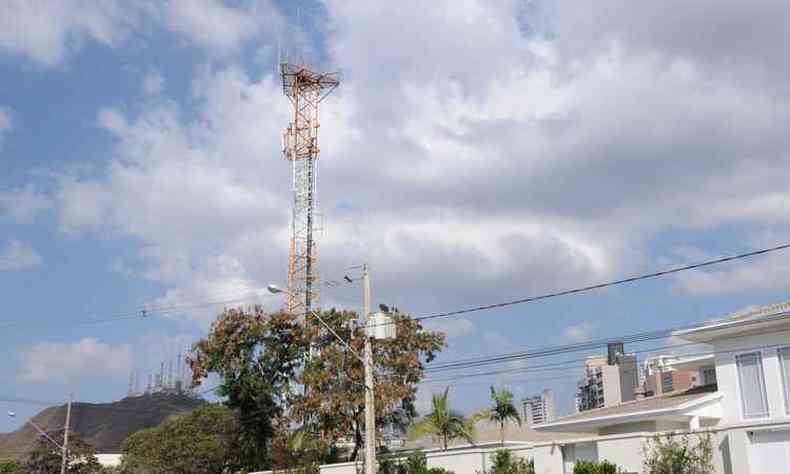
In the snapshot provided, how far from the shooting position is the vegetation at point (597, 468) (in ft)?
85.3

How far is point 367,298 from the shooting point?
2992 cm

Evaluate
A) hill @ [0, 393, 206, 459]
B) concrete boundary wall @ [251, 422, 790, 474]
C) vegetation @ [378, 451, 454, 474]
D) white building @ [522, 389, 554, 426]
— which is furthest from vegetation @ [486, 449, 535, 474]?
hill @ [0, 393, 206, 459]

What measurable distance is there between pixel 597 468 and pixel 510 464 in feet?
16.2

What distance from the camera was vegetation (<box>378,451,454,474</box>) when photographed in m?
33.2

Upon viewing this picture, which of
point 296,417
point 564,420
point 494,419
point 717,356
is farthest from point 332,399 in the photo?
point 717,356

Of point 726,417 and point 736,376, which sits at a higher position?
point 736,376

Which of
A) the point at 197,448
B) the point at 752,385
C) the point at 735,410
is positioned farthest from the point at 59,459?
the point at 752,385

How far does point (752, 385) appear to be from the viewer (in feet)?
91.3

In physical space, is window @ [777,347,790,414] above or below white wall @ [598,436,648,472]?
above

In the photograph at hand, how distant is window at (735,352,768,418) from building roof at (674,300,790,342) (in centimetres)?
83

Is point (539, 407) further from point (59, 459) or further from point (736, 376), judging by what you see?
point (736, 376)

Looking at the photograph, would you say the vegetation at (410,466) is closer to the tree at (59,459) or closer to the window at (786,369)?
the window at (786,369)

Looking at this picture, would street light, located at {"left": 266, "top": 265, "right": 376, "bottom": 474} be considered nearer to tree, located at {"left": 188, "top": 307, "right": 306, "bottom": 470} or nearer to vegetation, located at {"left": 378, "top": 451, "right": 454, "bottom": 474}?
vegetation, located at {"left": 378, "top": 451, "right": 454, "bottom": 474}

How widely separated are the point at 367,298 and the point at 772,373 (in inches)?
503
